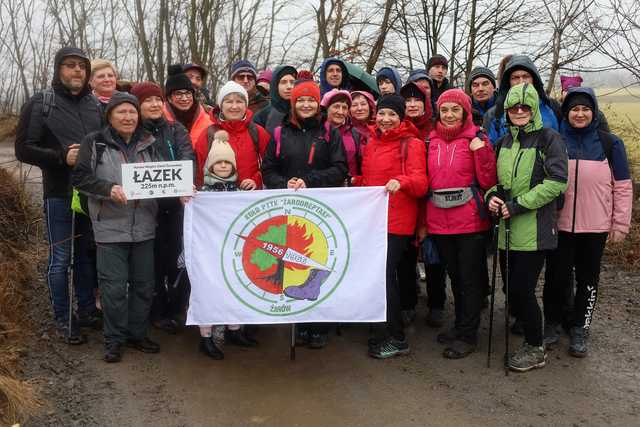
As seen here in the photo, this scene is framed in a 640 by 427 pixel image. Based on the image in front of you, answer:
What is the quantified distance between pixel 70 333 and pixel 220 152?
2.04 meters

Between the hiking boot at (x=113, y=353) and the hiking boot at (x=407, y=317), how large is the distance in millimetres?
2625

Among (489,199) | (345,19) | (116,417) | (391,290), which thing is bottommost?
(116,417)

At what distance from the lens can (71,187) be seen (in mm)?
4973

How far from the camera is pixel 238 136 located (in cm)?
502

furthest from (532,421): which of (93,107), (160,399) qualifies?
(93,107)

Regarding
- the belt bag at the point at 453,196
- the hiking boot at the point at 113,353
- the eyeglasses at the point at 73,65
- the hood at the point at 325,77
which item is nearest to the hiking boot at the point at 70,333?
the hiking boot at the point at 113,353

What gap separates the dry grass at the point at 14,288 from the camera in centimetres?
363

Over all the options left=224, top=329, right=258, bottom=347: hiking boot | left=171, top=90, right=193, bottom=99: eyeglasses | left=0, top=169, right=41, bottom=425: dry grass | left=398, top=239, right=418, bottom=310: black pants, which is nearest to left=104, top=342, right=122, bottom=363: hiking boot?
left=0, top=169, right=41, bottom=425: dry grass

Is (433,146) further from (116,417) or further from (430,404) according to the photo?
(116,417)

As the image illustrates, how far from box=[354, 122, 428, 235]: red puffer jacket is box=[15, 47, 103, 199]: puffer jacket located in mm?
2404

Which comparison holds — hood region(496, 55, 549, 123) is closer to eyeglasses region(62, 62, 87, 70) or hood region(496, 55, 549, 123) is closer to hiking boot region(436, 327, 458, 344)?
hiking boot region(436, 327, 458, 344)

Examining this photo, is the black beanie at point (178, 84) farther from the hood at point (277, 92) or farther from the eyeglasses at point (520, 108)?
the eyeglasses at point (520, 108)

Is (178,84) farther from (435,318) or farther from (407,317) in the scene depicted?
(435,318)

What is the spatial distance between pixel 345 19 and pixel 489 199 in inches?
401
